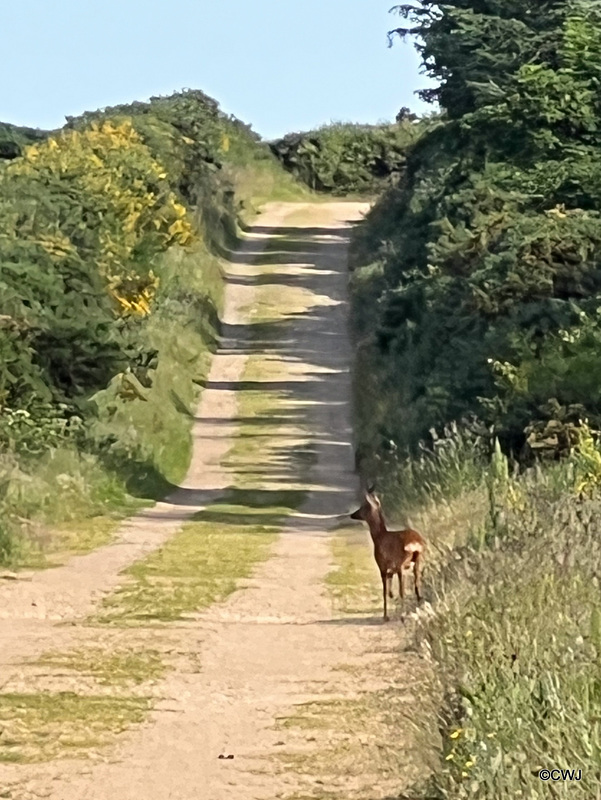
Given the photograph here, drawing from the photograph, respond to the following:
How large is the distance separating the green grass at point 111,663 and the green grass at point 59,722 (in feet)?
2.14

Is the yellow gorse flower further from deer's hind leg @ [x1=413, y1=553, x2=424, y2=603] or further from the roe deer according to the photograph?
deer's hind leg @ [x1=413, y1=553, x2=424, y2=603]

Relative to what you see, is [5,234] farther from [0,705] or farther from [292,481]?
[0,705]

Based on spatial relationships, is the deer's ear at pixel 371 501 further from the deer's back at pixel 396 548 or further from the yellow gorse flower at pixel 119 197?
the yellow gorse flower at pixel 119 197

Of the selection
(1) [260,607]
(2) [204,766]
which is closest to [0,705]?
(2) [204,766]

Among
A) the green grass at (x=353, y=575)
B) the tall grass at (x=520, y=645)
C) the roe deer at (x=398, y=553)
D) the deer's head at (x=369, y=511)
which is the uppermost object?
the tall grass at (x=520, y=645)

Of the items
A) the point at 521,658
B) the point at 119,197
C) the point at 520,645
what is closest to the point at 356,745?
the point at 520,645

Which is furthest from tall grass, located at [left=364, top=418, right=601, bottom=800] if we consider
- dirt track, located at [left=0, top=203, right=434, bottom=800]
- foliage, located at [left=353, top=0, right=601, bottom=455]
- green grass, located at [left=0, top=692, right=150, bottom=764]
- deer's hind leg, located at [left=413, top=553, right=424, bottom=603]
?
foliage, located at [left=353, top=0, right=601, bottom=455]

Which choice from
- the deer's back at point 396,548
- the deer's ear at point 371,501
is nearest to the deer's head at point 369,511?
the deer's ear at point 371,501

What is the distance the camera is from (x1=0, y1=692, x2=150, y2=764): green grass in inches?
373

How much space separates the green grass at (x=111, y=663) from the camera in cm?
1165

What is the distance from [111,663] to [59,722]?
204 cm

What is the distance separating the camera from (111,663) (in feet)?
40.0

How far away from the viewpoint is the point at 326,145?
77875mm

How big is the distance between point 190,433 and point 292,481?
4.63 meters
